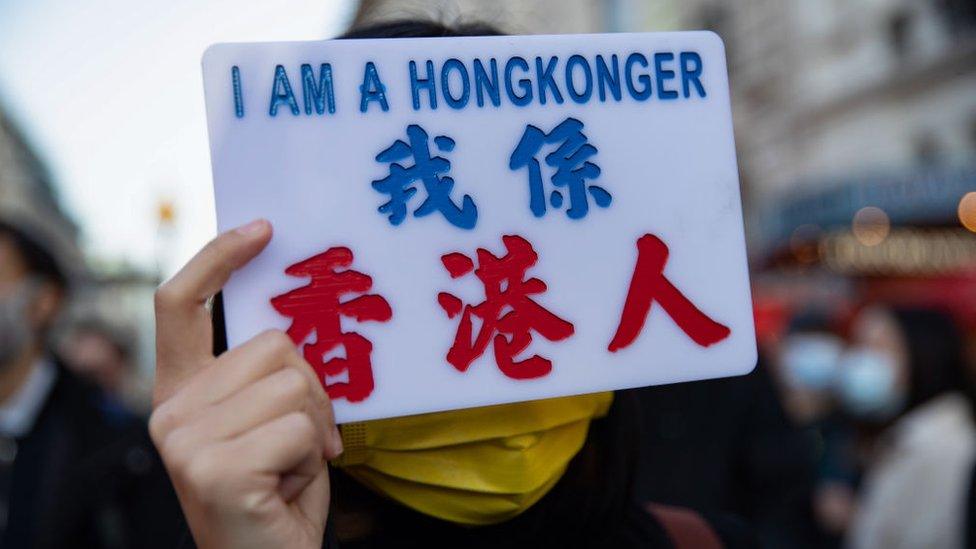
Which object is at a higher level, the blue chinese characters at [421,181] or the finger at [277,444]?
the blue chinese characters at [421,181]

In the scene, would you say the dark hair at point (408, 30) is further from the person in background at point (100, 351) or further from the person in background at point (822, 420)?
the person in background at point (100, 351)

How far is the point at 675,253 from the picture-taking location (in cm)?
133

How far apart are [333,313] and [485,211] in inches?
10.2

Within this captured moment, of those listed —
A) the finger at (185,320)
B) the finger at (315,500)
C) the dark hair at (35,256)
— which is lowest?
the finger at (315,500)

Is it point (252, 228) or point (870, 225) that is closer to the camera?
point (252, 228)

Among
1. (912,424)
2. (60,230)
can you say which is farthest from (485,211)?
(60,230)

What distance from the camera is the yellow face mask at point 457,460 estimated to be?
132cm

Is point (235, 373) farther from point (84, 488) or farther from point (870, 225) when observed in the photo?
point (870, 225)

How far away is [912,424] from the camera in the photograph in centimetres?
379

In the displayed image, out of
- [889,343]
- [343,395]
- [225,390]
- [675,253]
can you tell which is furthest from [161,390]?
[889,343]

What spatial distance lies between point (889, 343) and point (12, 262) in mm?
4052

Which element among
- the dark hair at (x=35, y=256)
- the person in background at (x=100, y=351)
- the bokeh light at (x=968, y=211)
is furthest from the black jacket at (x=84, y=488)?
the bokeh light at (x=968, y=211)

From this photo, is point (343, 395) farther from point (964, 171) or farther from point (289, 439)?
point (964, 171)

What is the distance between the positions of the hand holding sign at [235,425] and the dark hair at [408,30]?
0.61 meters
